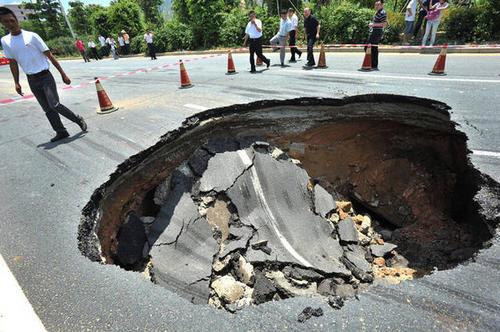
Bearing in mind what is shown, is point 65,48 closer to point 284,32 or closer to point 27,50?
point 284,32

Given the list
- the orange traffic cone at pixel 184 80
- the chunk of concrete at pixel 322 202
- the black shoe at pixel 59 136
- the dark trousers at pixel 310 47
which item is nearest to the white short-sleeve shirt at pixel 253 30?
the dark trousers at pixel 310 47

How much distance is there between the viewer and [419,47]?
33.9ft

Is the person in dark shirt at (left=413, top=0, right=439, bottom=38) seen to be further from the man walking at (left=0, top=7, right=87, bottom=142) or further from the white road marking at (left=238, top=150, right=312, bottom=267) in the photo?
the man walking at (left=0, top=7, right=87, bottom=142)

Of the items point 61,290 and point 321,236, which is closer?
point 61,290

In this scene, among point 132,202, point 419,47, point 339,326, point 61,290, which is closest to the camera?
point 339,326

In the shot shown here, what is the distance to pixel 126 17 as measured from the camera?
2623 cm

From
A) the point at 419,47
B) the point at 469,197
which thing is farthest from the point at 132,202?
the point at 419,47

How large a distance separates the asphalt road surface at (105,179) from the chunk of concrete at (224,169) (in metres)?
1.03

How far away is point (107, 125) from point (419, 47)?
34.6 feet

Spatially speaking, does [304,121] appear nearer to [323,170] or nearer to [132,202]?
[323,170]

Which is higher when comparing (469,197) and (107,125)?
(107,125)

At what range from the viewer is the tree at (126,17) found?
85.0 ft

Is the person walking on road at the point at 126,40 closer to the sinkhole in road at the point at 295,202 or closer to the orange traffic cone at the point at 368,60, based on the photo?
the orange traffic cone at the point at 368,60

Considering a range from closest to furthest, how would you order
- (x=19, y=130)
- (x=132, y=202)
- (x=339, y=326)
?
1. (x=339, y=326)
2. (x=132, y=202)
3. (x=19, y=130)
